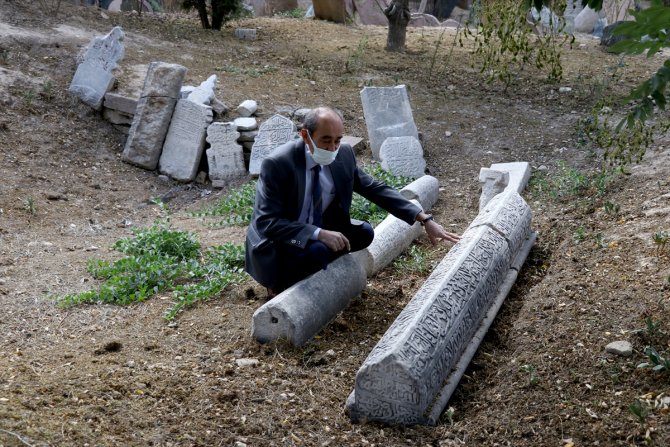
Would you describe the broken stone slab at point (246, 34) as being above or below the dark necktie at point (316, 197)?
below

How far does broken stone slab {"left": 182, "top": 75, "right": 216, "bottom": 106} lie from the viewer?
9344mm

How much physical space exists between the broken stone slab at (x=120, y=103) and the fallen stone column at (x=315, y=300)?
4.58 metres

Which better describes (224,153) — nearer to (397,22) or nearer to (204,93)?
(204,93)

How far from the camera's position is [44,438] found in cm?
359

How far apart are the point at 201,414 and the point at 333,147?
70.7 inches

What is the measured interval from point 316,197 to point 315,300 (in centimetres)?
67

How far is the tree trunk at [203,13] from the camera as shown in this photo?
13.5 m

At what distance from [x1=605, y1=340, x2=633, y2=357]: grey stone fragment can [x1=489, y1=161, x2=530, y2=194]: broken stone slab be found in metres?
3.31

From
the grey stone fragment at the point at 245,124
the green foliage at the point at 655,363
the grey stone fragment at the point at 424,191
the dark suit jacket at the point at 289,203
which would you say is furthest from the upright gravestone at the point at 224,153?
the green foliage at the point at 655,363

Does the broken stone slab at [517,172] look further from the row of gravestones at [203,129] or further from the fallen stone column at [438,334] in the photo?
the fallen stone column at [438,334]

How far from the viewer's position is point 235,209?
7789 mm

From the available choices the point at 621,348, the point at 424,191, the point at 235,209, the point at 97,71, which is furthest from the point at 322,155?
the point at 97,71

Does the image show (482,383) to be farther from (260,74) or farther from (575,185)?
(260,74)

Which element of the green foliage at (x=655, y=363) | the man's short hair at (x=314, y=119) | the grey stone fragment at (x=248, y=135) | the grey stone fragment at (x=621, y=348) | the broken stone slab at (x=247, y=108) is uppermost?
the man's short hair at (x=314, y=119)
